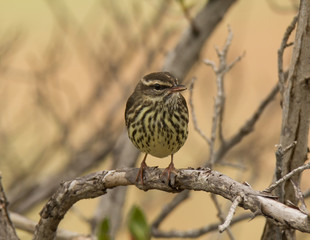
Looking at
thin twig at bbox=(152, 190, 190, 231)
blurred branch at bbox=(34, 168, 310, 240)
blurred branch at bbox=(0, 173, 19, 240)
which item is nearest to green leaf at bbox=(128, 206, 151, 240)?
Answer: blurred branch at bbox=(34, 168, 310, 240)

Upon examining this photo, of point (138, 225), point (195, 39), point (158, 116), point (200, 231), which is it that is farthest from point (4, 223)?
point (195, 39)

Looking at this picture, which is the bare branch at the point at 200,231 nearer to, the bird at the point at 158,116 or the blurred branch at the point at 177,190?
the bird at the point at 158,116

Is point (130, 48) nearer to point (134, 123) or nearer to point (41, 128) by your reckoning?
point (41, 128)

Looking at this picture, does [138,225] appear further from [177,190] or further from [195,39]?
[195,39]

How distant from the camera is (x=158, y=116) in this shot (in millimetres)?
5262

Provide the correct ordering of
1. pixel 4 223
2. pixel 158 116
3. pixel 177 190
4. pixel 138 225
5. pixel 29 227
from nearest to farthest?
pixel 138 225
pixel 177 190
pixel 4 223
pixel 29 227
pixel 158 116

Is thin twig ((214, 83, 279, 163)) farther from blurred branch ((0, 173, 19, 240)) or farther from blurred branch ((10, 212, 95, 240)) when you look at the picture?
blurred branch ((0, 173, 19, 240))

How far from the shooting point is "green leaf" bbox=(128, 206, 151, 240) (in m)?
3.66

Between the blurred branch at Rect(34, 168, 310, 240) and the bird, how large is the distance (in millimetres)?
724

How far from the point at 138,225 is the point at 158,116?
5.64 ft

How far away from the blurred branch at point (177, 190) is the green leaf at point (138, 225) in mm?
272

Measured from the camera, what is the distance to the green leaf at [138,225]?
3.66 meters

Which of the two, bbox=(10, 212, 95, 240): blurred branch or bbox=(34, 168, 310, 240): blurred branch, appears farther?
bbox=(10, 212, 95, 240): blurred branch

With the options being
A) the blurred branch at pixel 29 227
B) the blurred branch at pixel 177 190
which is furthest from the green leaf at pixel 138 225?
the blurred branch at pixel 29 227
